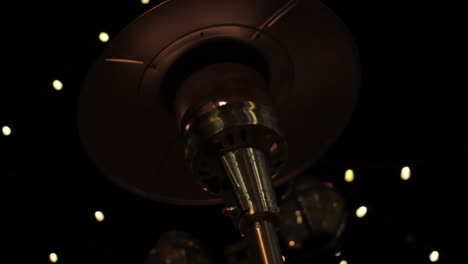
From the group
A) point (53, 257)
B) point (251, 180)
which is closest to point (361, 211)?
point (251, 180)

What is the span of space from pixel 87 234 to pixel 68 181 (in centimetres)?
8

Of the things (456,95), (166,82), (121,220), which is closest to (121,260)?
(121,220)

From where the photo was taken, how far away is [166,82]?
582 mm

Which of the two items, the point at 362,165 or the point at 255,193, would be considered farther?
the point at 362,165

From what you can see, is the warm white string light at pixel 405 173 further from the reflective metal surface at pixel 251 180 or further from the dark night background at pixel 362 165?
the reflective metal surface at pixel 251 180

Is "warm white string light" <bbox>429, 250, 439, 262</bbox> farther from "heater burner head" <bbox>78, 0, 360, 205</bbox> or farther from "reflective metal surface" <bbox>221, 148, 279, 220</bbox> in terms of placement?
"reflective metal surface" <bbox>221, 148, 279, 220</bbox>

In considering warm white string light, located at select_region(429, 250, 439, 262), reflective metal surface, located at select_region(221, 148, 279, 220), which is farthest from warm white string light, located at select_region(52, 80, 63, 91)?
warm white string light, located at select_region(429, 250, 439, 262)

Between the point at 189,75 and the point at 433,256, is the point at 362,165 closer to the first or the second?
the point at 433,256

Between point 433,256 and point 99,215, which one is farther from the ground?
point 99,215

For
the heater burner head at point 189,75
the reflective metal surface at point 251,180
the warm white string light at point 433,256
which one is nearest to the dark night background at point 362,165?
the warm white string light at point 433,256

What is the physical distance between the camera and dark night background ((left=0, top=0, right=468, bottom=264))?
2.48 feet

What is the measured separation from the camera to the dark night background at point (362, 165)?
76 centimetres

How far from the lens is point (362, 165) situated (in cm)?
82

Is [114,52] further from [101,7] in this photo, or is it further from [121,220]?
[121,220]
